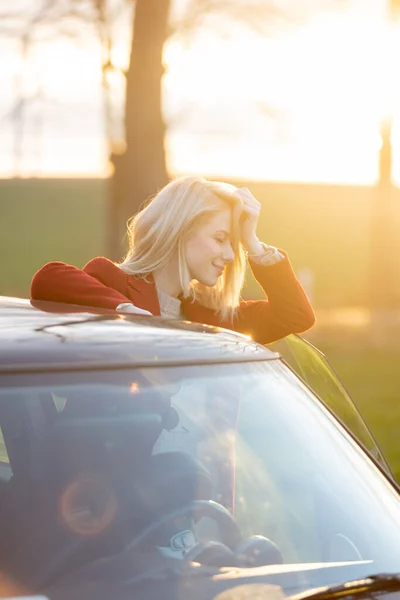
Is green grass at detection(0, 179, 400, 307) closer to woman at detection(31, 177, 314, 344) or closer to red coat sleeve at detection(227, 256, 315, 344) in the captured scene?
red coat sleeve at detection(227, 256, 315, 344)

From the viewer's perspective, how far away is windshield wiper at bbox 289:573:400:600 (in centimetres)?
268

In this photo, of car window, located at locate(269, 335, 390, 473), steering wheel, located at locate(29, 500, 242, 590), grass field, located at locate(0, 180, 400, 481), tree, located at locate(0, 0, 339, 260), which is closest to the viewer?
steering wheel, located at locate(29, 500, 242, 590)

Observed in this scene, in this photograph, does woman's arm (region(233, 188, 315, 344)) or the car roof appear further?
woman's arm (region(233, 188, 315, 344))

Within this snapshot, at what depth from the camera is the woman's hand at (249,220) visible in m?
4.88

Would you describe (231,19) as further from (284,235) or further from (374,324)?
(284,235)

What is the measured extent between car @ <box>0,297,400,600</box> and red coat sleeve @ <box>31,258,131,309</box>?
0.85 meters

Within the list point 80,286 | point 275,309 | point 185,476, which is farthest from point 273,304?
point 185,476

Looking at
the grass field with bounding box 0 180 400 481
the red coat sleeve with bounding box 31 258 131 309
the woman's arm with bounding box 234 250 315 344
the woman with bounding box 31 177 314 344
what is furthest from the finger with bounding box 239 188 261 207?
the grass field with bounding box 0 180 400 481

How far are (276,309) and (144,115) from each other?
1115 centimetres

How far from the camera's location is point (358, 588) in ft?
9.00

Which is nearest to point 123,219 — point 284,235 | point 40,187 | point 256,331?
point 256,331

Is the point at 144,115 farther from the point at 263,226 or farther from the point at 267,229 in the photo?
the point at 263,226

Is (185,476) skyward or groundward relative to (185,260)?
groundward

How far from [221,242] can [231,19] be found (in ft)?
40.5
